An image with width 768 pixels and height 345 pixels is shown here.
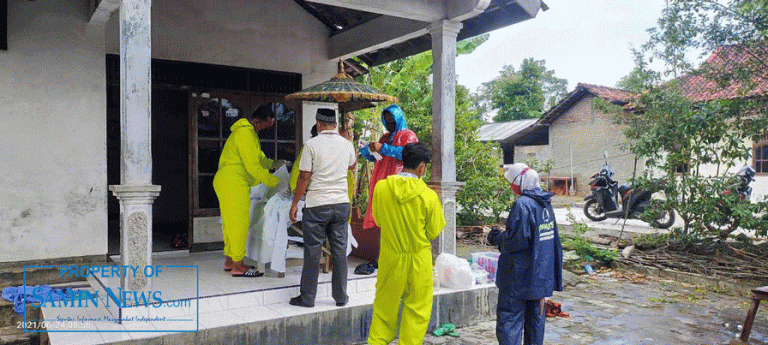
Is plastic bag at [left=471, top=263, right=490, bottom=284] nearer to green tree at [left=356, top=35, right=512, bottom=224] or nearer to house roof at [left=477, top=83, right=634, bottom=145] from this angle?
green tree at [left=356, top=35, right=512, bottom=224]

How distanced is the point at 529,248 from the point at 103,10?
4715 millimetres

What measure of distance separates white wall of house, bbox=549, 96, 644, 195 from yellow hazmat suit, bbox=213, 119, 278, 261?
17.7 meters

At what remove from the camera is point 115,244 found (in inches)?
286

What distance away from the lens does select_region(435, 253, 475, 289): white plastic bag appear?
547cm

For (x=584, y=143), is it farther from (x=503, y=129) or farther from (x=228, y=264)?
(x=228, y=264)

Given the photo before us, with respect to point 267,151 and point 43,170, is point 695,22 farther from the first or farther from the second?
point 43,170

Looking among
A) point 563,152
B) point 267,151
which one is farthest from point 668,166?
point 563,152

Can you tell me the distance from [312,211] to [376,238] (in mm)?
1643

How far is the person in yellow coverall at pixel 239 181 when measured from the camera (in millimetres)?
5332

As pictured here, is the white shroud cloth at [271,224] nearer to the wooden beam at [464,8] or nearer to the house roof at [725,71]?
the wooden beam at [464,8]

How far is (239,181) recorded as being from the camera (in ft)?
17.6

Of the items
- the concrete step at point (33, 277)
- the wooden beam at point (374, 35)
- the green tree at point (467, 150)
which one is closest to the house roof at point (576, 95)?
the green tree at point (467, 150)

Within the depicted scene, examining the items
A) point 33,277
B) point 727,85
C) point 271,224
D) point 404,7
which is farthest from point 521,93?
point 33,277

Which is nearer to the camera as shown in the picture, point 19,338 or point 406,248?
point 406,248
